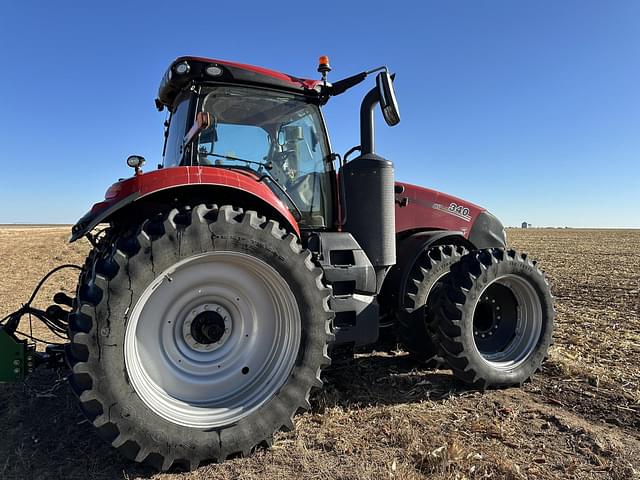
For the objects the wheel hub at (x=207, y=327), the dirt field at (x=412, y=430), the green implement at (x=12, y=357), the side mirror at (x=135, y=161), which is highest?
the side mirror at (x=135, y=161)

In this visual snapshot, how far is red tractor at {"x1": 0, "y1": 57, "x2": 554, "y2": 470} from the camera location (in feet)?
8.90

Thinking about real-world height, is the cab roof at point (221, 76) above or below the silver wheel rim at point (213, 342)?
above

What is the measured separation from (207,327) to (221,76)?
1.95 meters

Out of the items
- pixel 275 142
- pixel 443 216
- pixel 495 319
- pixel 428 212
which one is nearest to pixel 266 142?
pixel 275 142

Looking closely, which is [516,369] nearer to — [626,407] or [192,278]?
[626,407]

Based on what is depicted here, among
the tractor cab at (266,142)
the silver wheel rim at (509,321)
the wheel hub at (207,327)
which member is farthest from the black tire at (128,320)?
the silver wheel rim at (509,321)

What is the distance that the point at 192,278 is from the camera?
3.06 metres

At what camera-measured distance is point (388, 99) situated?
367cm

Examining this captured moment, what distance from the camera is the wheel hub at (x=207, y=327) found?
10.2 feet

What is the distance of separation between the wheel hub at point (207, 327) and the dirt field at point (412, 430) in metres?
0.76

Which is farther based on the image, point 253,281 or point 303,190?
point 303,190

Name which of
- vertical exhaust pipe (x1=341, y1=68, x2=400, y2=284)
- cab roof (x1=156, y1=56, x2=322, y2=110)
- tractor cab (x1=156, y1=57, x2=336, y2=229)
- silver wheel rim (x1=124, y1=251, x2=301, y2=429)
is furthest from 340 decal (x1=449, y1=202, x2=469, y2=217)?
silver wheel rim (x1=124, y1=251, x2=301, y2=429)

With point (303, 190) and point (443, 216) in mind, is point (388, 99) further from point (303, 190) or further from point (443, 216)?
point (443, 216)

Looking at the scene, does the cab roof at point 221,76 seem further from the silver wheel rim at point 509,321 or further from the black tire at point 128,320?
the silver wheel rim at point 509,321
